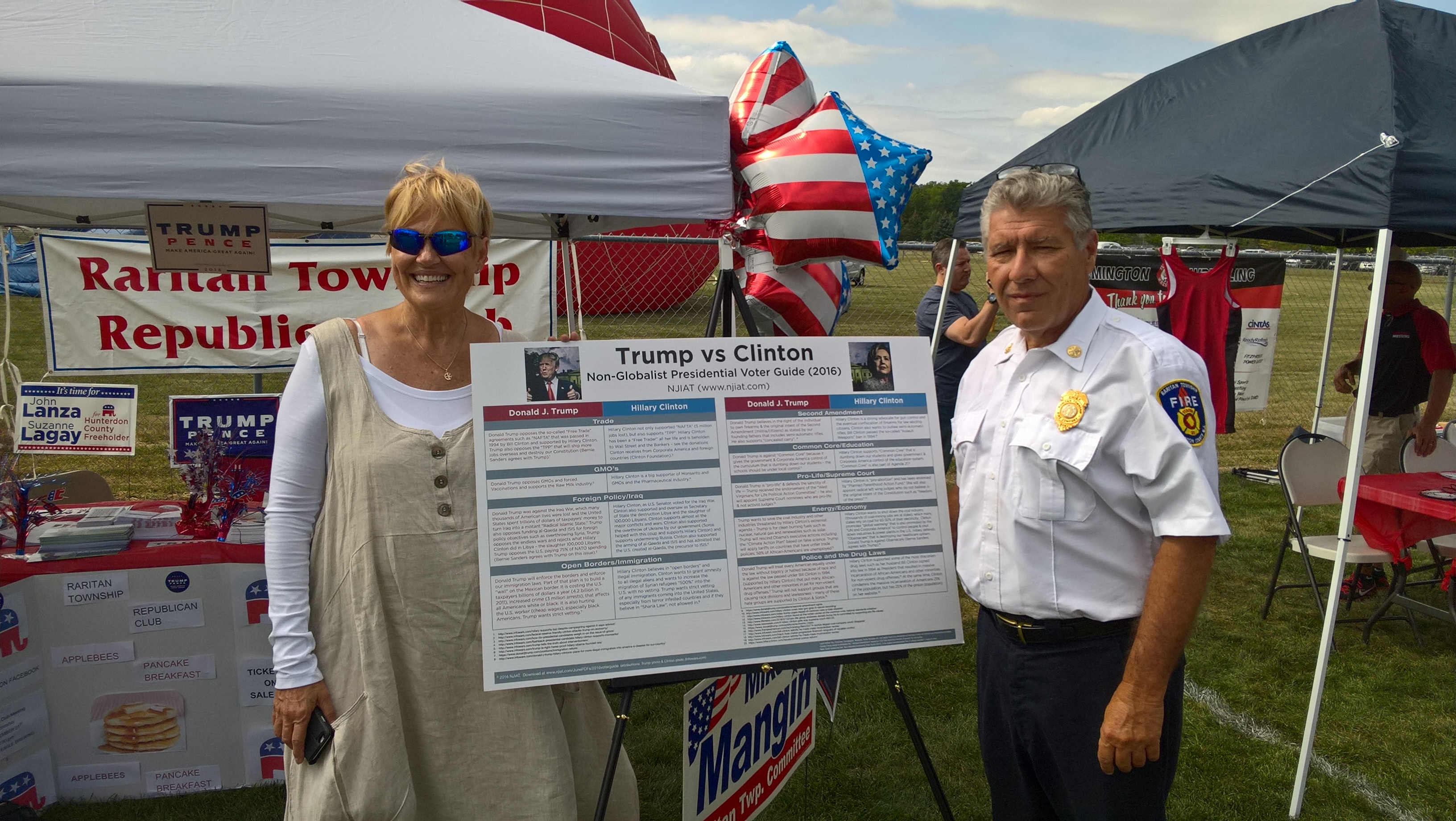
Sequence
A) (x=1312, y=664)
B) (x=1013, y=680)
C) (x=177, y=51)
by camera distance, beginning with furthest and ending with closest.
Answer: (x=1312, y=664)
(x=177, y=51)
(x=1013, y=680)

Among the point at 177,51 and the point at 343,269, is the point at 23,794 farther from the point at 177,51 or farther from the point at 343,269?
the point at 343,269

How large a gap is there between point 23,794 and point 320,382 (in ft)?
7.54

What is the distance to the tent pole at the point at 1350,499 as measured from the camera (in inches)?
115

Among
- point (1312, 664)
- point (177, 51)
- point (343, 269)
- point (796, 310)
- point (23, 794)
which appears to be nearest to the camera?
point (177, 51)

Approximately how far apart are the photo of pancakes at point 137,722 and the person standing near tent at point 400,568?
1.63 metres

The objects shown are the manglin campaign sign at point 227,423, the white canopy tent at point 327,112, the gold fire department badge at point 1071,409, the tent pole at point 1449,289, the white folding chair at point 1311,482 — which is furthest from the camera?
the tent pole at point 1449,289

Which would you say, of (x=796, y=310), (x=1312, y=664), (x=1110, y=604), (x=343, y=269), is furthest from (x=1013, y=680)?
(x=343, y=269)

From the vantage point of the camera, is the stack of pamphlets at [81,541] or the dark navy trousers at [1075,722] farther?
the stack of pamphlets at [81,541]

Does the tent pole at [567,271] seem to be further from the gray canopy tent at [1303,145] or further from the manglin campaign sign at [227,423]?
the gray canopy tent at [1303,145]

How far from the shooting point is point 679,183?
2.68m

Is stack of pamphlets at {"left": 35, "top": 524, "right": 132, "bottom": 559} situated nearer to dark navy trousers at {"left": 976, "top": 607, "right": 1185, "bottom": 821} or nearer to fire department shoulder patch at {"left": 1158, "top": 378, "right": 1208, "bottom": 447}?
dark navy trousers at {"left": 976, "top": 607, "right": 1185, "bottom": 821}

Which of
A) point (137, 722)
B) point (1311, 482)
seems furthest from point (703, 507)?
point (1311, 482)

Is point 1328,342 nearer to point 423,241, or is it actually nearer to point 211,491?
point 423,241

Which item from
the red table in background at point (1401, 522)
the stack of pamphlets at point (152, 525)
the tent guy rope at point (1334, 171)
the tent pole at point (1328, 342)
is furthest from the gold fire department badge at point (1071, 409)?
the tent pole at point (1328, 342)
